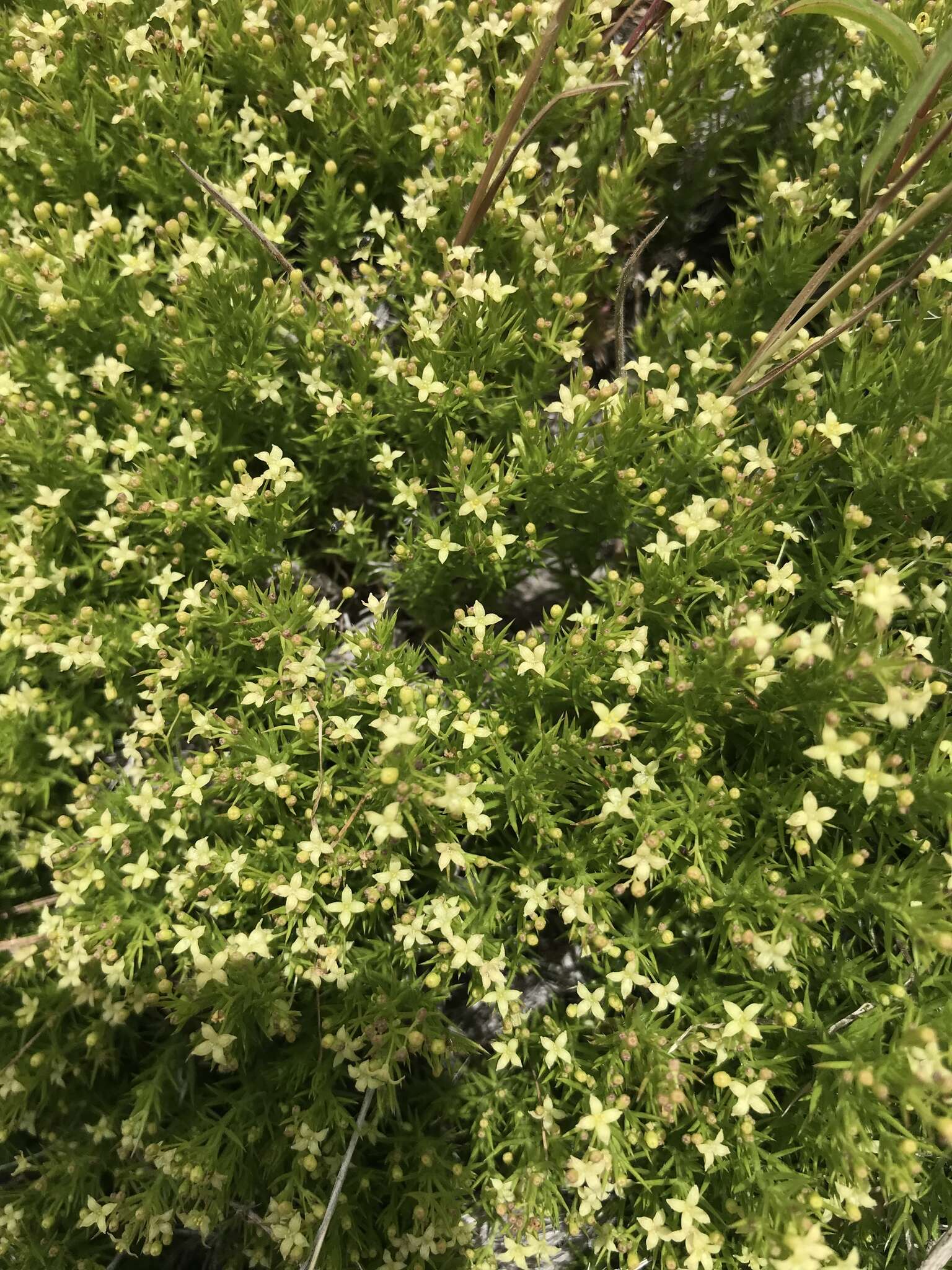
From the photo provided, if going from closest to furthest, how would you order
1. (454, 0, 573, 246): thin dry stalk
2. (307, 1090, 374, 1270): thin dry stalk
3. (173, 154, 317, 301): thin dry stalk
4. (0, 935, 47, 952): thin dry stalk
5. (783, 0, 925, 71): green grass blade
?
(783, 0, 925, 71): green grass blade < (454, 0, 573, 246): thin dry stalk < (307, 1090, 374, 1270): thin dry stalk < (173, 154, 317, 301): thin dry stalk < (0, 935, 47, 952): thin dry stalk

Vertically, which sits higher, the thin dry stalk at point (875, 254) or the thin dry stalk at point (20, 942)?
the thin dry stalk at point (875, 254)

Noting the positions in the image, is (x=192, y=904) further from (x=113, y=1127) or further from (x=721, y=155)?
(x=721, y=155)

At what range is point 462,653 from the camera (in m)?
3.36

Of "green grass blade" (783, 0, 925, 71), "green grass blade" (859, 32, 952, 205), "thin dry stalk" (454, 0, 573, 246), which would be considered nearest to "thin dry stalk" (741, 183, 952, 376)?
"green grass blade" (859, 32, 952, 205)

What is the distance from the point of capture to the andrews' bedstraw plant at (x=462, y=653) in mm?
2975

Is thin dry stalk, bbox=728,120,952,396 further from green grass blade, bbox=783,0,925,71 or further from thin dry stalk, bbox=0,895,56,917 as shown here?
thin dry stalk, bbox=0,895,56,917

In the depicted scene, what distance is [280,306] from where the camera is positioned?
140 inches

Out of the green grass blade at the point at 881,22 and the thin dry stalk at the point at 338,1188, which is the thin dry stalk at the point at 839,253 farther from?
the thin dry stalk at the point at 338,1188

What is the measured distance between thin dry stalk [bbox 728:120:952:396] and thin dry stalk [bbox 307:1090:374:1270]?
3.41 m

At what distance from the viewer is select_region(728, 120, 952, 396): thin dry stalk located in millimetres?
2652

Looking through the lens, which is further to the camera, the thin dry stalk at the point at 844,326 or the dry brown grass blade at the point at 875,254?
the thin dry stalk at the point at 844,326

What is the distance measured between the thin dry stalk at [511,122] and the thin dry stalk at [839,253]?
4.33 feet

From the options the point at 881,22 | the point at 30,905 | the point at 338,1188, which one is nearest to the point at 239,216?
the point at 881,22

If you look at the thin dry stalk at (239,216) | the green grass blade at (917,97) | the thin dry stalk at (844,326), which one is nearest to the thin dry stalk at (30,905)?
the thin dry stalk at (239,216)
